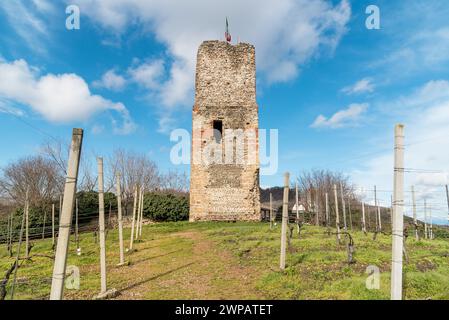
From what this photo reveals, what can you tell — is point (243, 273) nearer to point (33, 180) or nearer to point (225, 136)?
point (225, 136)

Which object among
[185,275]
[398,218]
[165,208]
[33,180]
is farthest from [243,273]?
[33,180]

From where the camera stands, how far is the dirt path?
261 inches

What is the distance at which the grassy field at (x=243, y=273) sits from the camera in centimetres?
636

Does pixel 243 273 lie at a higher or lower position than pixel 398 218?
lower

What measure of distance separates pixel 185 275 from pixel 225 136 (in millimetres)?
14697

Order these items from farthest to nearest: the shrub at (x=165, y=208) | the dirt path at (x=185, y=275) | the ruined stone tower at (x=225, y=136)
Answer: the shrub at (x=165, y=208)
the ruined stone tower at (x=225, y=136)
the dirt path at (x=185, y=275)

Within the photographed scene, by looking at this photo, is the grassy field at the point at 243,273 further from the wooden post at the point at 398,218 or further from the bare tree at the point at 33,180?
the bare tree at the point at 33,180

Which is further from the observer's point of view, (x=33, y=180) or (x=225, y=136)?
(x=33, y=180)

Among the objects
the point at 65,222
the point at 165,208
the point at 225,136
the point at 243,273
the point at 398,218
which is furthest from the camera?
the point at 165,208

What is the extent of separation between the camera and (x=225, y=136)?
870 inches

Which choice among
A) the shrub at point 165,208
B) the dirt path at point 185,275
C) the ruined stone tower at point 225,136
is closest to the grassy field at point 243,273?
the dirt path at point 185,275

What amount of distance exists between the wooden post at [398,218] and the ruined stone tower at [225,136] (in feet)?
56.6
